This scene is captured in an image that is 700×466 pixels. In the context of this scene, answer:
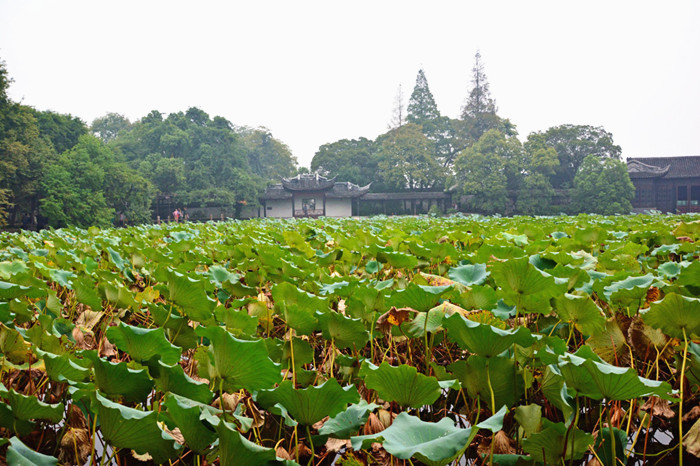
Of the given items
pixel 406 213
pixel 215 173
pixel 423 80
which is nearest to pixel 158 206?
pixel 215 173

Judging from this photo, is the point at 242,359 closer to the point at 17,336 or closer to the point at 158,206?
the point at 17,336

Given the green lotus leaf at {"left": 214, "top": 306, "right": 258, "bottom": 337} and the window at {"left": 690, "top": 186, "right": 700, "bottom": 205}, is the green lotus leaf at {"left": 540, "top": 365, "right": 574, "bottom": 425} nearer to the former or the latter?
the green lotus leaf at {"left": 214, "top": 306, "right": 258, "bottom": 337}

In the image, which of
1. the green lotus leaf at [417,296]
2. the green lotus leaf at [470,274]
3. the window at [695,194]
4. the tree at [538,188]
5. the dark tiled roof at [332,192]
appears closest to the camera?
the green lotus leaf at [417,296]

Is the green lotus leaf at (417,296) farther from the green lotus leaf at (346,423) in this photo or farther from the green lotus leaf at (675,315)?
the green lotus leaf at (675,315)

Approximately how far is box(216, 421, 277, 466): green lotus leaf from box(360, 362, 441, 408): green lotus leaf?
170mm

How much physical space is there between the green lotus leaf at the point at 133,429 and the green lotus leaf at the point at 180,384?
0.29 ft

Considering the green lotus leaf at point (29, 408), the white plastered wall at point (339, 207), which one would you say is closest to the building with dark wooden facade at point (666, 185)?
the white plastered wall at point (339, 207)

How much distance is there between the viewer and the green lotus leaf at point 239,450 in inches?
19.2

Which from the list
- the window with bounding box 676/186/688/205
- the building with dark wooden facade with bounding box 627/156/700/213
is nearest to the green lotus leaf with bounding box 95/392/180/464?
the building with dark wooden facade with bounding box 627/156/700/213

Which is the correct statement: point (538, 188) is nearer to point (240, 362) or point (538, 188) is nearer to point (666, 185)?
point (666, 185)

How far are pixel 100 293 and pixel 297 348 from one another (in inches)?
30.0

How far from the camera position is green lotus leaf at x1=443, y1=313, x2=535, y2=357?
0.63m

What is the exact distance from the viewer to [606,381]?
21.6 inches

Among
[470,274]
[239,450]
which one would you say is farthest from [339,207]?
[239,450]
